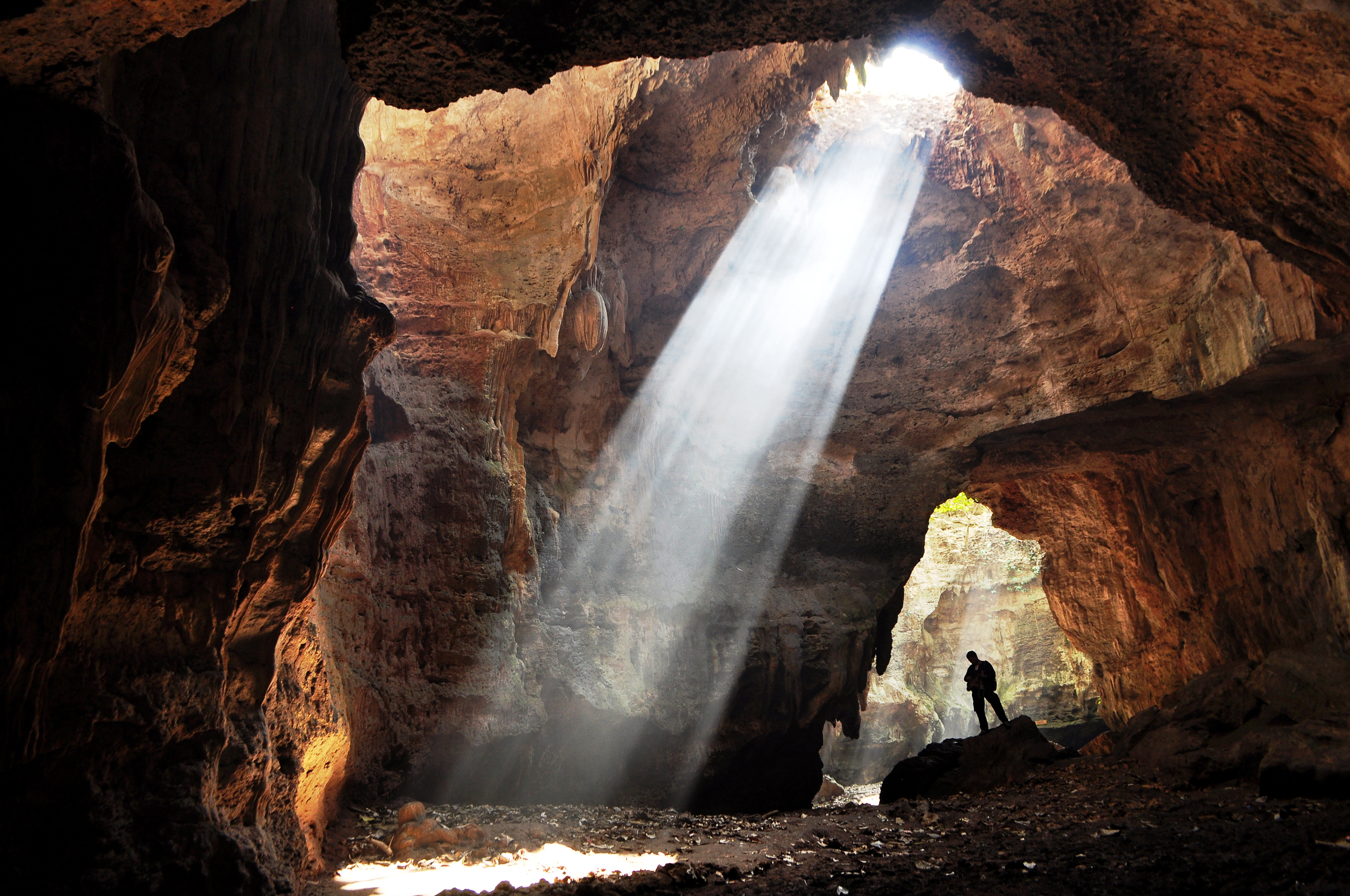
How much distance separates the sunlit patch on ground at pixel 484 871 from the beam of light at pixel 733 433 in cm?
437

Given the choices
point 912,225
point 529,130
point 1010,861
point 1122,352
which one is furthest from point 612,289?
point 1010,861

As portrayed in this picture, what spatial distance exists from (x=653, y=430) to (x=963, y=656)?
16627 mm

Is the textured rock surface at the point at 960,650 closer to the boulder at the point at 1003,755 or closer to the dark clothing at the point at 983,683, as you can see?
the dark clothing at the point at 983,683

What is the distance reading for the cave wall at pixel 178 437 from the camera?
2.86 m

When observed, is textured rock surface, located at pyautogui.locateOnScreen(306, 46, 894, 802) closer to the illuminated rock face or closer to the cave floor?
the illuminated rock face

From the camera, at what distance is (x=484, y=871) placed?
507 centimetres

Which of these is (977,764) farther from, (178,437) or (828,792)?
(178,437)

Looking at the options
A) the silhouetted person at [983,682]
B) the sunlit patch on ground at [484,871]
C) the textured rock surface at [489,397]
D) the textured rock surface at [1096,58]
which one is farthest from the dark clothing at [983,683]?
the textured rock surface at [1096,58]

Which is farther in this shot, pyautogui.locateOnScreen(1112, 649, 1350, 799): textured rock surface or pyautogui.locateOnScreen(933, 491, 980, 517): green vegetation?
pyautogui.locateOnScreen(933, 491, 980, 517): green vegetation

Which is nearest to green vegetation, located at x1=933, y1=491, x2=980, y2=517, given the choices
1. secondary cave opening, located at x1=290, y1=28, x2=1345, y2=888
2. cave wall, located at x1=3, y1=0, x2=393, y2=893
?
secondary cave opening, located at x1=290, y1=28, x2=1345, y2=888

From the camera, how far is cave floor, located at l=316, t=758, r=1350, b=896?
346cm

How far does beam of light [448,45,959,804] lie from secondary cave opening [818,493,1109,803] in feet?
34.7

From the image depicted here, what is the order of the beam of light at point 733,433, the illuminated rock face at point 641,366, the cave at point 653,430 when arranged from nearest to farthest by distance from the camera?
1. the cave at point 653,430
2. the illuminated rock face at point 641,366
3. the beam of light at point 733,433

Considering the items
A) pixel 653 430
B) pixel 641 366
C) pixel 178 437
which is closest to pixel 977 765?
pixel 653 430
